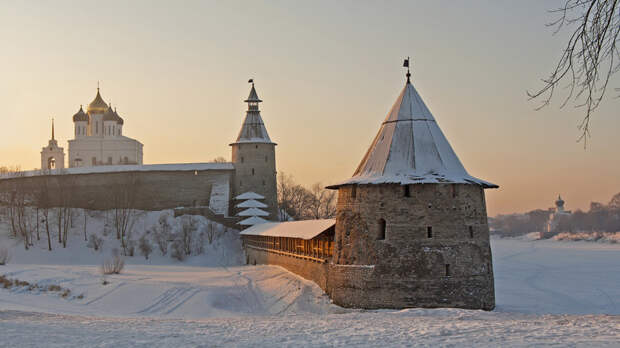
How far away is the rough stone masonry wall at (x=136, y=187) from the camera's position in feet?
125

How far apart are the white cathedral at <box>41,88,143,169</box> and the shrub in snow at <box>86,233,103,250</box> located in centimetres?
1897

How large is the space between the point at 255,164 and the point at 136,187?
7.60 metres

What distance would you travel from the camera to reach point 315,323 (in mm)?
8445

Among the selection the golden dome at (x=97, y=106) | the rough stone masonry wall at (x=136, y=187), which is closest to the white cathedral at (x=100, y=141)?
the golden dome at (x=97, y=106)

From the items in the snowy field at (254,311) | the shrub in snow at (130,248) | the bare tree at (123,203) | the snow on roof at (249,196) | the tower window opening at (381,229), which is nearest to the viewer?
the snowy field at (254,311)

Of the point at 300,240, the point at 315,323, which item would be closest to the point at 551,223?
the point at 300,240

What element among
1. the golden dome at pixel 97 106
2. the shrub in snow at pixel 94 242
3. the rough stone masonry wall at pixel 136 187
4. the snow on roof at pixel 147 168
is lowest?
the shrub in snow at pixel 94 242

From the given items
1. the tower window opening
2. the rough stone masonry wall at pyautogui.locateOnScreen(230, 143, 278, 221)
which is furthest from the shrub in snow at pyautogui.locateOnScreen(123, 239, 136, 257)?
the tower window opening

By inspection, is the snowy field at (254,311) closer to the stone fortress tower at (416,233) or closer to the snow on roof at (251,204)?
the stone fortress tower at (416,233)

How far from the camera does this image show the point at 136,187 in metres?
38.1

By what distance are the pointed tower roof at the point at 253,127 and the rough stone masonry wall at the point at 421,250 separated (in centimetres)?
2309

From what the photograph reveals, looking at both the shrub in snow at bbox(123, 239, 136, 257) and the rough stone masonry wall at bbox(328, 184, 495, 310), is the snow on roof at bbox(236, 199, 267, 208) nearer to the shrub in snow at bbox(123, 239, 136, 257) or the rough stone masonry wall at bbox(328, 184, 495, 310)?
the shrub in snow at bbox(123, 239, 136, 257)

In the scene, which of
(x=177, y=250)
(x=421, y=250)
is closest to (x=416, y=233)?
(x=421, y=250)

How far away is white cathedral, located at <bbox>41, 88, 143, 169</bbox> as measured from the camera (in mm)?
51094
